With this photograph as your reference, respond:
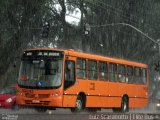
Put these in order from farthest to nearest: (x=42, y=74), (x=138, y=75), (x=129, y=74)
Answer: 1. (x=138, y=75)
2. (x=129, y=74)
3. (x=42, y=74)

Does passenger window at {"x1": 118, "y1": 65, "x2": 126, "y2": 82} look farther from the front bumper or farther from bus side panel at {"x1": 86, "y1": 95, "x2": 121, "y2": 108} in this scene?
the front bumper

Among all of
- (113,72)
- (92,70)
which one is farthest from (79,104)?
(113,72)

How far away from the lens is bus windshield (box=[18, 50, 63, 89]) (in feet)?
73.9

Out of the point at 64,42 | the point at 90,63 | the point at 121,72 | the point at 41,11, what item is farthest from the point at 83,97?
the point at 64,42

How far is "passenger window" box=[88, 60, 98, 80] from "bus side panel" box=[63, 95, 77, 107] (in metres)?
1.86

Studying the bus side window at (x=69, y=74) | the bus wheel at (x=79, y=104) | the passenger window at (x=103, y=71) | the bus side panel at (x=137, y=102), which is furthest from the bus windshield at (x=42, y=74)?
the bus side panel at (x=137, y=102)

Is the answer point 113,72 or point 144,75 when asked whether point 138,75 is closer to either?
point 144,75

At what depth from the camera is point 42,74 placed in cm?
2258

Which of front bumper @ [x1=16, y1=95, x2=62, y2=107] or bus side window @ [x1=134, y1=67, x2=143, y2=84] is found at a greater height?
bus side window @ [x1=134, y1=67, x2=143, y2=84]

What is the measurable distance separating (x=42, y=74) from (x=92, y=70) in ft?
11.3

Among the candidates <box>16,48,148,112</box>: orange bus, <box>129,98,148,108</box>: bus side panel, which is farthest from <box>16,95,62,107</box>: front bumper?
<box>129,98,148,108</box>: bus side panel

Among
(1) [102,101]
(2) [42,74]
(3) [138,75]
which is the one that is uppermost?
(3) [138,75]

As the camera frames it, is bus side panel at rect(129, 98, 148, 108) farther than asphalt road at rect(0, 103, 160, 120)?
Yes

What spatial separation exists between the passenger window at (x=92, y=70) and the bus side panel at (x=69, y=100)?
1.86 metres
